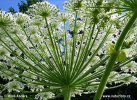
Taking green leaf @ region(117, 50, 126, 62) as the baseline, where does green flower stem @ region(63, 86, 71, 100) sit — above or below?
above

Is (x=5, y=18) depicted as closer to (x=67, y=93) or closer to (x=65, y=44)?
(x=65, y=44)

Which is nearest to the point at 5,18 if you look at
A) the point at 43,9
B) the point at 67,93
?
the point at 43,9

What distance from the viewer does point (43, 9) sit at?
665cm

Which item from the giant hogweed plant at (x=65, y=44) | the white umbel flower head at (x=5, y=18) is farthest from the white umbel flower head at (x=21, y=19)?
the white umbel flower head at (x=5, y=18)

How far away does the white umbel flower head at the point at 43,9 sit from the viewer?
6.64 m

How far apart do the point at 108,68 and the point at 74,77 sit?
2.38m

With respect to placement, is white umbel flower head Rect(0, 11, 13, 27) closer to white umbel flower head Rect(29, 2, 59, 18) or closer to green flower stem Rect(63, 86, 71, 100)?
white umbel flower head Rect(29, 2, 59, 18)

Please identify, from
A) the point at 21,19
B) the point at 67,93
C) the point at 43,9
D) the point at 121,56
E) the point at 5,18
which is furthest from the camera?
the point at 21,19

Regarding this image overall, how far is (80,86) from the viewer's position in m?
6.20

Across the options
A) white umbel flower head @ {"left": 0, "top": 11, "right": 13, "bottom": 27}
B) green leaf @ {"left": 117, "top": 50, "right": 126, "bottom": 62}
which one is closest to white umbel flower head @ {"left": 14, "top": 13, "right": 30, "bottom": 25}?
white umbel flower head @ {"left": 0, "top": 11, "right": 13, "bottom": 27}

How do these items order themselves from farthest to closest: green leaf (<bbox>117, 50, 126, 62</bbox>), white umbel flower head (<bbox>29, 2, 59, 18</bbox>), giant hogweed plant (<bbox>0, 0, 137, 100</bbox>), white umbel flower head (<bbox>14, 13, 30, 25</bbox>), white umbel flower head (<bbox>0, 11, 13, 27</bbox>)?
white umbel flower head (<bbox>14, 13, 30, 25</bbox>)
white umbel flower head (<bbox>29, 2, 59, 18</bbox>)
white umbel flower head (<bbox>0, 11, 13, 27</bbox>)
giant hogweed plant (<bbox>0, 0, 137, 100</bbox>)
green leaf (<bbox>117, 50, 126, 62</bbox>)

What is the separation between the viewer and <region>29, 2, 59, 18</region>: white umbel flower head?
664 centimetres

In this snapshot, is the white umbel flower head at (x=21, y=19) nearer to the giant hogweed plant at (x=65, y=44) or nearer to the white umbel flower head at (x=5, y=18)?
the giant hogweed plant at (x=65, y=44)

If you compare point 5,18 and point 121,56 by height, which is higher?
point 5,18
